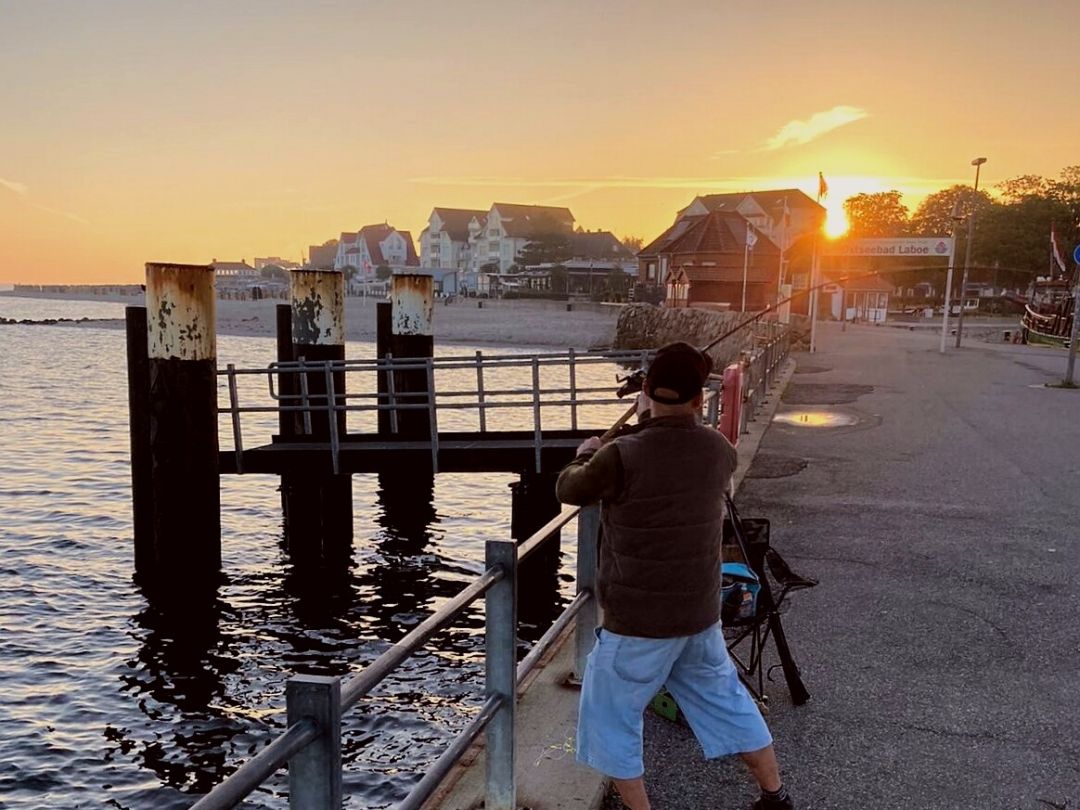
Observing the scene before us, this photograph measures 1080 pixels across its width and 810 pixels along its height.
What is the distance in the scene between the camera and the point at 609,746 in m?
3.06

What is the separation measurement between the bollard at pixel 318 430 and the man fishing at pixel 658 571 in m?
7.74

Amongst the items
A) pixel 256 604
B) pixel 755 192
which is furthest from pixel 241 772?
pixel 755 192

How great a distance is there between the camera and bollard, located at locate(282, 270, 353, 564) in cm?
1190

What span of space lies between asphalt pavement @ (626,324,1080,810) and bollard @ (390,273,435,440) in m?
5.82

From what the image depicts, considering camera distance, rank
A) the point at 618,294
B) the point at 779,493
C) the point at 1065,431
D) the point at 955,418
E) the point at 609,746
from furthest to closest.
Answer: the point at 618,294, the point at 955,418, the point at 1065,431, the point at 779,493, the point at 609,746

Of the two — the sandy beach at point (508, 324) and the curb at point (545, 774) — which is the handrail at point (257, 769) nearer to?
the curb at point (545, 774)

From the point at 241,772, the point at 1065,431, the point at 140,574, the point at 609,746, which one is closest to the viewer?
the point at 241,772

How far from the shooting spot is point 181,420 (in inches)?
375

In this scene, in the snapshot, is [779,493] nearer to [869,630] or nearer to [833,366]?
[869,630]

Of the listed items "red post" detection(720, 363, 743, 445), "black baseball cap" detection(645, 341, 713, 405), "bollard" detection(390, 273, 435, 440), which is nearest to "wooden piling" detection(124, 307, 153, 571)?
"bollard" detection(390, 273, 435, 440)

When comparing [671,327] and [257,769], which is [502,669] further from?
[671,327]

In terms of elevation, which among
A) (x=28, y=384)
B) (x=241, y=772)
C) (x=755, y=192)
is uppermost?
(x=755, y=192)

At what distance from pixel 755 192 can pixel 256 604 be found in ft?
271

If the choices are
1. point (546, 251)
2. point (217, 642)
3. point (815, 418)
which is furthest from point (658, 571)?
point (546, 251)
